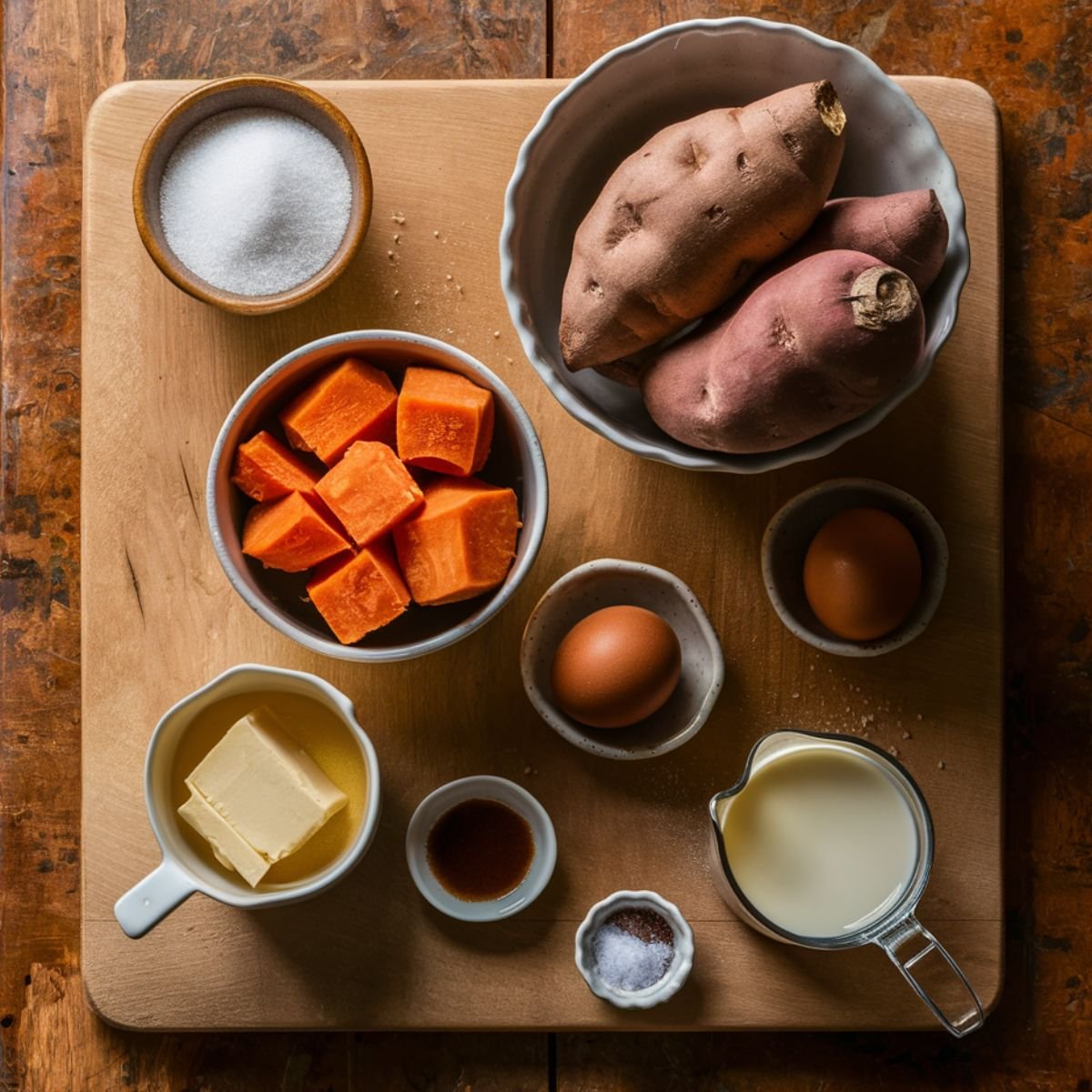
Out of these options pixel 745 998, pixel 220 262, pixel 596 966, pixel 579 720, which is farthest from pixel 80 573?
pixel 745 998

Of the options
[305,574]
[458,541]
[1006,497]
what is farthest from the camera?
[1006,497]

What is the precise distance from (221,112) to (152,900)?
0.84 metres

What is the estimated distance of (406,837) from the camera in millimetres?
1262

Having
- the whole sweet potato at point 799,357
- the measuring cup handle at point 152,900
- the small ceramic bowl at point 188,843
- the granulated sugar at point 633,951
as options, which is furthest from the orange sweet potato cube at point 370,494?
the granulated sugar at point 633,951

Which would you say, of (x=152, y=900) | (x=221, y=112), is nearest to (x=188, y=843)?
(x=152, y=900)

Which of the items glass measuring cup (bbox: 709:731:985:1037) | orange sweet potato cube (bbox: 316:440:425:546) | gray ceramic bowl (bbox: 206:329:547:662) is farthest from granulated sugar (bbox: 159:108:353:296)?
glass measuring cup (bbox: 709:731:985:1037)

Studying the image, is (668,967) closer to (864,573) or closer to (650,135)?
(864,573)

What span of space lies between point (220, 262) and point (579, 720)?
64cm

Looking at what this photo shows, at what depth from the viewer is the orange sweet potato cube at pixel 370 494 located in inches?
45.1

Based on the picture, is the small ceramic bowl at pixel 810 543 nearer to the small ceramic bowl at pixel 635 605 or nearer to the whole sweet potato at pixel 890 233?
the small ceramic bowl at pixel 635 605

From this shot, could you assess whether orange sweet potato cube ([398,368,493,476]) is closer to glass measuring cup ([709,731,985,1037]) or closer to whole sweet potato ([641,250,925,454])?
whole sweet potato ([641,250,925,454])

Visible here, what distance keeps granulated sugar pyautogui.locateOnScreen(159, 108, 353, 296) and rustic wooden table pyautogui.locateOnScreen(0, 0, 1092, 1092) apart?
156 mm

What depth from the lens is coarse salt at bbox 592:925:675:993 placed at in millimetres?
1259

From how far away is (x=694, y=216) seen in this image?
1011 millimetres
